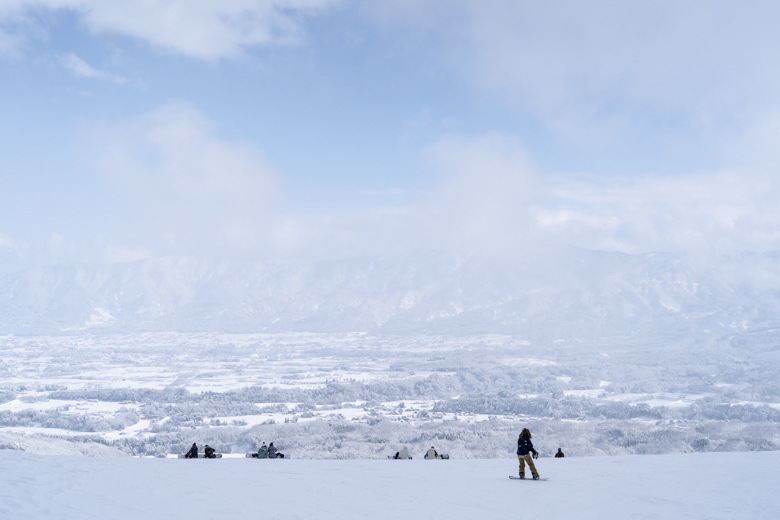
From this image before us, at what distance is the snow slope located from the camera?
13102 millimetres

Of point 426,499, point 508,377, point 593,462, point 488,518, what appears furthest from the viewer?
point 508,377

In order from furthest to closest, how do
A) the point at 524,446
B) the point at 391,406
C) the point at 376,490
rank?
the point at 391,406
the point at 524,446
the point at 376,490

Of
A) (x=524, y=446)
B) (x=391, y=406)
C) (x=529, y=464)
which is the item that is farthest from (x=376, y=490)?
(x=391, y=406)

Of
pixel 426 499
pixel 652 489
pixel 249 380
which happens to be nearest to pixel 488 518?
pixel 426 499

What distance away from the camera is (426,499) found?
15078 mm

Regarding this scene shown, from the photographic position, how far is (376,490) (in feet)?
53.7

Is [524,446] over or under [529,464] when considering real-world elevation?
over

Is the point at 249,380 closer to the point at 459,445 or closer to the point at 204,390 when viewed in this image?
the point at 204,390

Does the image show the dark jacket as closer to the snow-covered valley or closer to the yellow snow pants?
the yellow snow pants

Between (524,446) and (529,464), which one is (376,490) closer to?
(524,446)

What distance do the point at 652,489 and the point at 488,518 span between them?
7045mm

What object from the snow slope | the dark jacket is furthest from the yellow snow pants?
the snow slope

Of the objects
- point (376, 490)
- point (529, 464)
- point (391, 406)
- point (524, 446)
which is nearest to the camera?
point (376, 490)

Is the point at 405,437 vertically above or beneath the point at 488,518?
beneath
